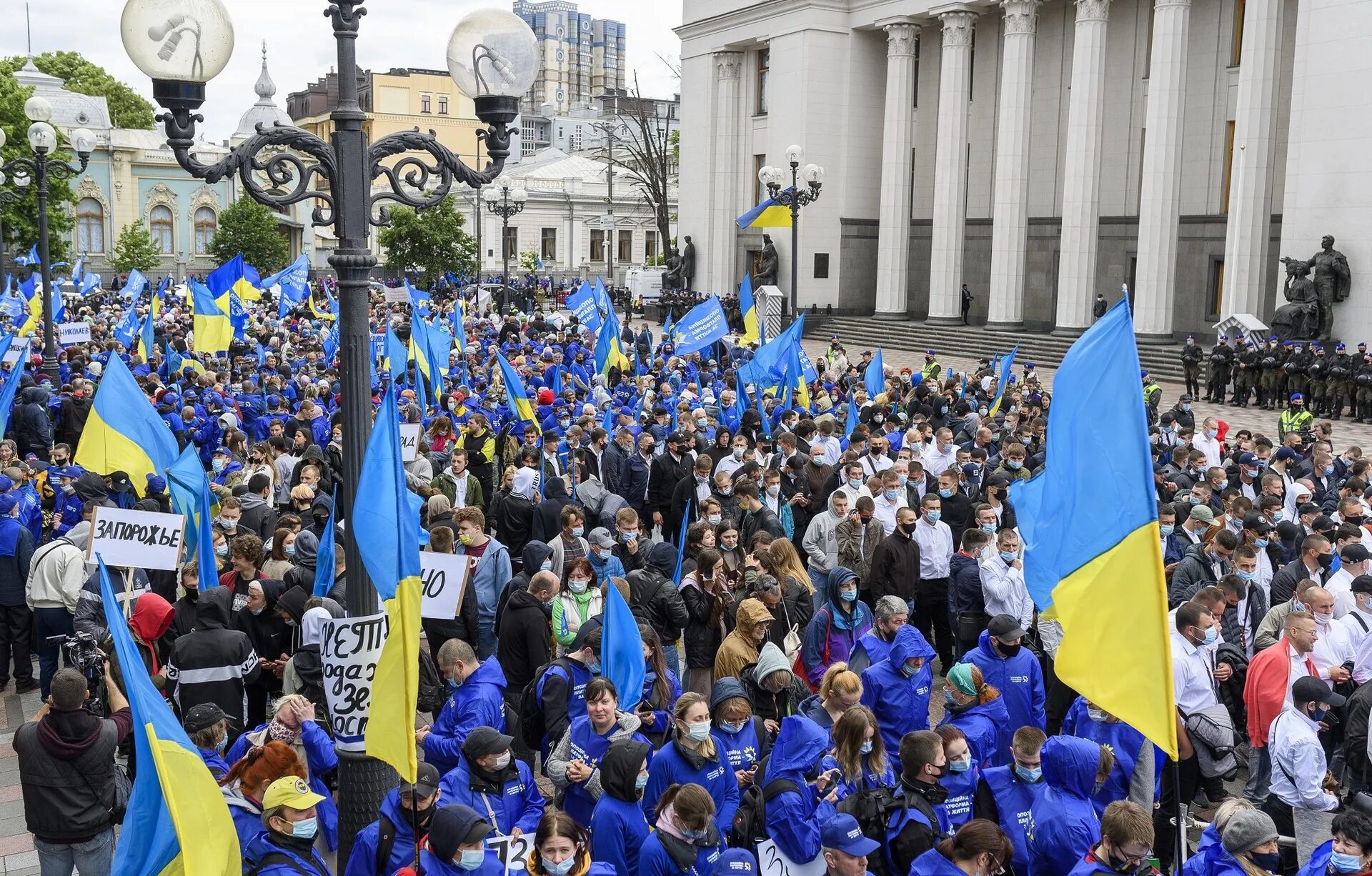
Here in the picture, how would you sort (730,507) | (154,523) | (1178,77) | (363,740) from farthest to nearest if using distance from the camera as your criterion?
(1178,77)
(730,507)
(154,523)
(363,740)

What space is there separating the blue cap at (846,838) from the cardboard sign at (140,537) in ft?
17.7

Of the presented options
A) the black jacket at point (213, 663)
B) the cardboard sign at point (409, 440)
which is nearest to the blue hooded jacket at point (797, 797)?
the black jacket at point (213, 663)

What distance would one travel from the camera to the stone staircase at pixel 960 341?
107 feet

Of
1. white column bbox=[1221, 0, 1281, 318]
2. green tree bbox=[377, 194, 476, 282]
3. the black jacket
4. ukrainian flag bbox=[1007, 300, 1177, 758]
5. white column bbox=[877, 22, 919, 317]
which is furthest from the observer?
green tree bbox=[377, 194, 476, 282]

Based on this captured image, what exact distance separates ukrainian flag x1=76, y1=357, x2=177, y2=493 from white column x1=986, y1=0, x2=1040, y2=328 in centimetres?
3127

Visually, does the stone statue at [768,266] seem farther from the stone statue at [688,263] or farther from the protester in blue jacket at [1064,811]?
the protester in blue jacket at [1064,811]

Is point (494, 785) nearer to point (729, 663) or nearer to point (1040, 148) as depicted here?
point (729, 663)

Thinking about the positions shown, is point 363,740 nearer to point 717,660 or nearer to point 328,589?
point 717,660

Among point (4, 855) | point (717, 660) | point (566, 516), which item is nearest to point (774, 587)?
point (717, 660)

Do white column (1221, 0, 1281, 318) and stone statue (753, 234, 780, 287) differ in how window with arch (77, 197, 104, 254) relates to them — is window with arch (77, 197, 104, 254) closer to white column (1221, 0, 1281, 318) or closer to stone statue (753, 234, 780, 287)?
stone statue (753, 234, 780, 287)

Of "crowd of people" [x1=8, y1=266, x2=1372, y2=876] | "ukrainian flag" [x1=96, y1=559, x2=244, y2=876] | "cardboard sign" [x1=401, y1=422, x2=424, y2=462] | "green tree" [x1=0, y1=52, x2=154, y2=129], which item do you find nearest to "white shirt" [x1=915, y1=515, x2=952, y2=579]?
"crowd of people" [x1=8, y1=266, x2=1372, y2=876]

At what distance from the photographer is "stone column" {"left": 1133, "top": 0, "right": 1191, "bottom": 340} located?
3291 centimetres

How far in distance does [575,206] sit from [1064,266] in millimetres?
49022

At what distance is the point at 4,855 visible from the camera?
7691mm
